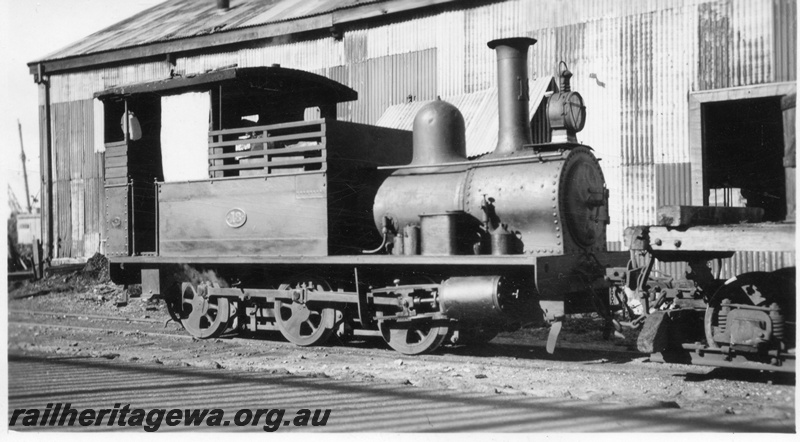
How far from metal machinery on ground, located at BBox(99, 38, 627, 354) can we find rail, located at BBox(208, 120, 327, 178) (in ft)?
0.09

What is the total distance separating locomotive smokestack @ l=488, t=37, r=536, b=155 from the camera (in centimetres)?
828

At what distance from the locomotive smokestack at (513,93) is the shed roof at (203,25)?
7.16m

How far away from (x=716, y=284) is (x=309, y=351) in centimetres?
441

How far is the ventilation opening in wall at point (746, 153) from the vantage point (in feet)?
32.9

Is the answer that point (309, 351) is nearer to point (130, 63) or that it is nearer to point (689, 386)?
point (689, 386)

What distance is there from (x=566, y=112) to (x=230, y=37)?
11913 mm

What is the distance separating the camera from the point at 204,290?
9.93m

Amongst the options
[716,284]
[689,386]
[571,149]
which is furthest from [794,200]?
[571,149]

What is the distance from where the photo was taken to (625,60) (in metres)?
13.2

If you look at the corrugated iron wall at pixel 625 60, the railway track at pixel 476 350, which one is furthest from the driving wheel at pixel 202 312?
the corrugated iron wall at pixel 625 60

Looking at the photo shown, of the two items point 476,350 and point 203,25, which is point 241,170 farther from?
point 203,25

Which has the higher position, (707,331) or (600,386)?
(707,331)

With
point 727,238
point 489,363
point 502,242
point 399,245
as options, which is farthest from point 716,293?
point 399,245

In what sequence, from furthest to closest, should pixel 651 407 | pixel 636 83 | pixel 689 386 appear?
1. pixel 636 83
2. pixel 689 386
3. pixel 651 407
